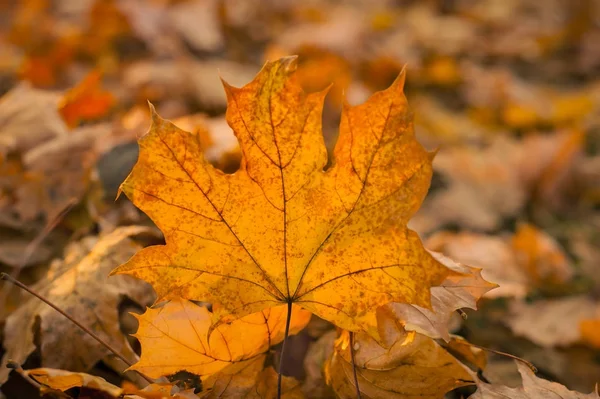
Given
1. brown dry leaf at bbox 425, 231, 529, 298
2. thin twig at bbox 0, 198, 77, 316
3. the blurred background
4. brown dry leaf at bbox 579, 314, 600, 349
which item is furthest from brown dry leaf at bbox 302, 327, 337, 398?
brown dry leaf at bbox 579, 314, 600, 349

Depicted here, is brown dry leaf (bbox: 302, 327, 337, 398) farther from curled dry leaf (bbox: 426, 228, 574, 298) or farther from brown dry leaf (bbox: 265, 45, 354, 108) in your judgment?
brown dry leaf (bbox: 265, 45, 354, 108)

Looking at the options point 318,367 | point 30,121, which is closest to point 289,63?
point 318,367

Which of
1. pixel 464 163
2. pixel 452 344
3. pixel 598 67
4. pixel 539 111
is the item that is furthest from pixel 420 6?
pixel 452 344

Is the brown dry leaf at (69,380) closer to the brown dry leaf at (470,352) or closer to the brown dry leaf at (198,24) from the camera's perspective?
the brown dry leaf at (470,352)

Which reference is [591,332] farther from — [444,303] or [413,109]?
[413,109]

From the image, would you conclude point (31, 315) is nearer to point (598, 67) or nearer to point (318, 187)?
point (318, 187)

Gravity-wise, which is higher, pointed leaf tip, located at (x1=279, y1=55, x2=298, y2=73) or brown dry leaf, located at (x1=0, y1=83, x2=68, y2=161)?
pointed leaf tip, located at (x1=279, y1=55, x2=298, y2=73)
